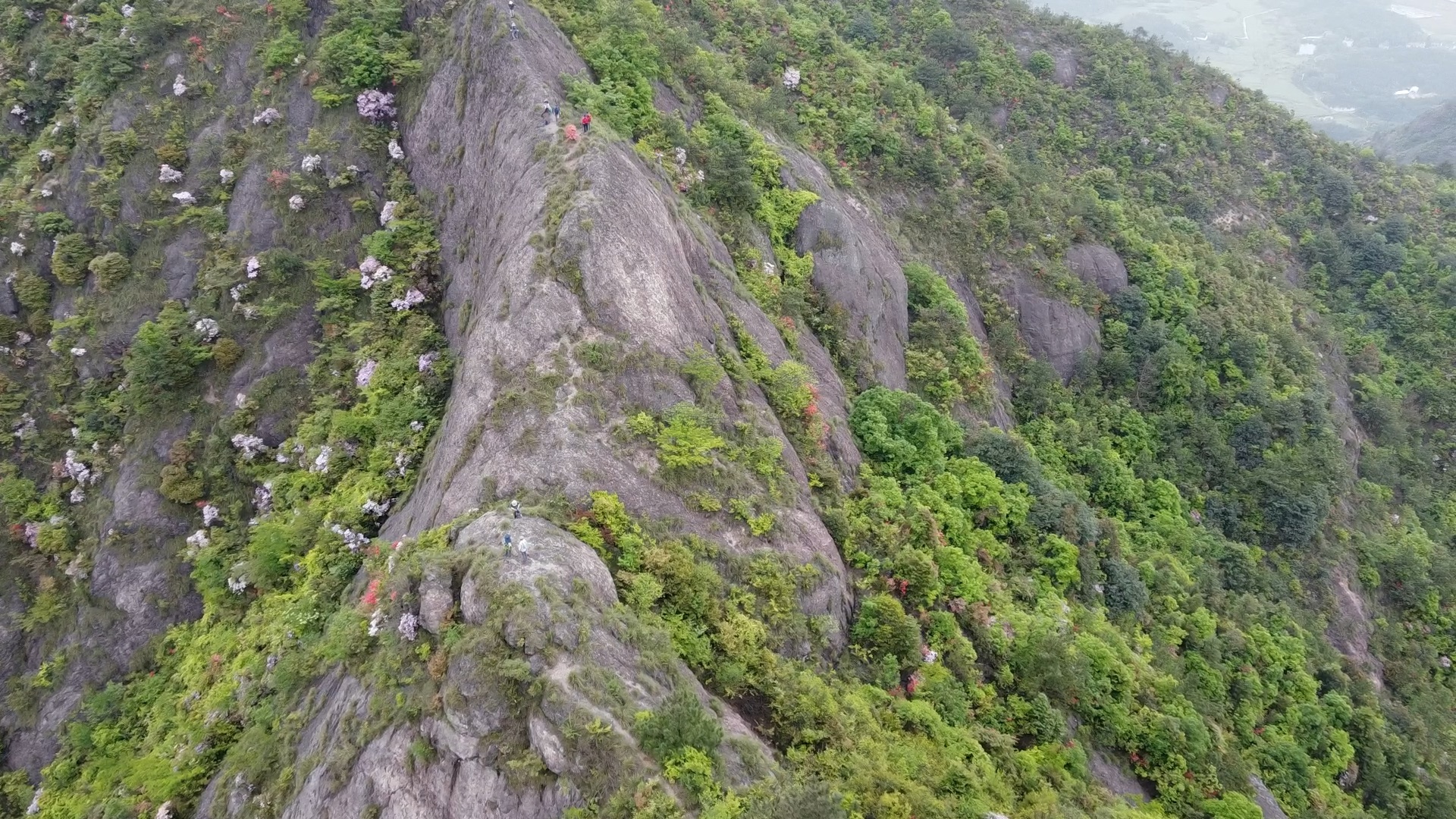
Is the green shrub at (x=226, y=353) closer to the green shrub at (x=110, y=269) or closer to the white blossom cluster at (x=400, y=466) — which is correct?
the green shrub at (x=110, y=269)

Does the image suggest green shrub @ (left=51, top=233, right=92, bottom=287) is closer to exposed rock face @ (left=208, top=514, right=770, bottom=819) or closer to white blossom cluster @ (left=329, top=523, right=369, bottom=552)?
white blossom cluster @ (left=329, top=523, right=369, bottom=552)

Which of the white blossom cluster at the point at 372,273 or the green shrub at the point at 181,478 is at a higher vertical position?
the white blossom cluster at the point at 372,273

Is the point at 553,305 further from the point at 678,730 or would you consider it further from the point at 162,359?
the point at 162,359

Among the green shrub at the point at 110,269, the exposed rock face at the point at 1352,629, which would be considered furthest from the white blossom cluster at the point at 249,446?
the exposed rock face at the point at 1352,629

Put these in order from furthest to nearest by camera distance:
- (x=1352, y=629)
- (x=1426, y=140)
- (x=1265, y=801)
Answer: (x=1426, y=140) → (x=1352, y=629) → (x=1265, y=801)

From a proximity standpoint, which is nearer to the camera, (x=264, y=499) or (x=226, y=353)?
(x=264, y=499)

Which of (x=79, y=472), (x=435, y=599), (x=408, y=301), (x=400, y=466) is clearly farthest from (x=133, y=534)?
(x=435, y=599)

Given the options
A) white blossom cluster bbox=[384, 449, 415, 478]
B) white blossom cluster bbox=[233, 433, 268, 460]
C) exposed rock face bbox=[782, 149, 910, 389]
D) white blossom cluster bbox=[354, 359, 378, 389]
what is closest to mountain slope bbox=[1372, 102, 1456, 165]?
exposed rock face bbox=[782, 149, 910, 389]
